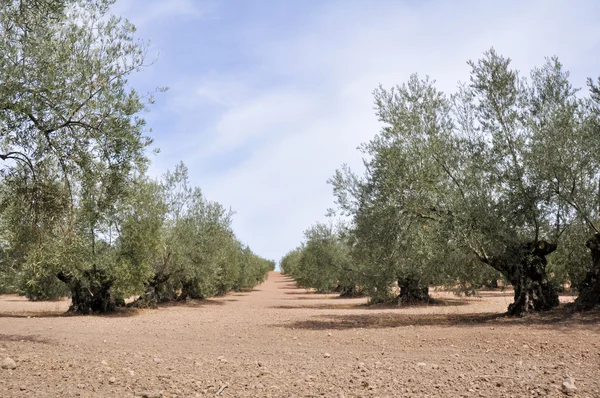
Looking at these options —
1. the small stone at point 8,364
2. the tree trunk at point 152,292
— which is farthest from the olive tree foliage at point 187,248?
the small stone at point 8,364

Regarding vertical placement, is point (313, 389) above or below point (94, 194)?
below

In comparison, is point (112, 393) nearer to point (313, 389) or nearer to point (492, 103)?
point (313, 389)

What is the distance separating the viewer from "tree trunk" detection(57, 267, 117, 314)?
24.8 meters

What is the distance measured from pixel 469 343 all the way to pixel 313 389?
675 centimetres

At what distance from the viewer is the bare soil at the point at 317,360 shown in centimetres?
765

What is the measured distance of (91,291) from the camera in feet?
84.8

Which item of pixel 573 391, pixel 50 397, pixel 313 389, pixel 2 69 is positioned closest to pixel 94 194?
pixel 2 69

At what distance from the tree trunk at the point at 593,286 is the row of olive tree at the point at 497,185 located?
0.04m

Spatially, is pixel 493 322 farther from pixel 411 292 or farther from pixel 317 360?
pixel 411 292

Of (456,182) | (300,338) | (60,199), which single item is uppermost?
(456,182)

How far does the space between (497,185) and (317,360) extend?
10.2 metres

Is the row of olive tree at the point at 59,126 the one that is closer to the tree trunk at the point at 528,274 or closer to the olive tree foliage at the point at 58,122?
the olive tree foliage at the point at 58,122

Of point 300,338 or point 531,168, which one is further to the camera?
point 531,168

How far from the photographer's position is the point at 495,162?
57.1ft
